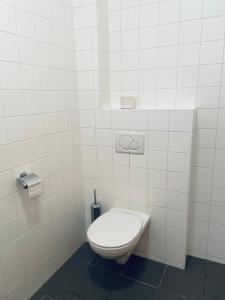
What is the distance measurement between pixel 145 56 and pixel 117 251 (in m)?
1.48

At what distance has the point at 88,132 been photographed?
1972 mm

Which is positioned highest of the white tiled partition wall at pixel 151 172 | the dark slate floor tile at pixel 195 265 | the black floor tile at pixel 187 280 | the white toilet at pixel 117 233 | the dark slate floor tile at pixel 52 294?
the white tiled partition wall at pixel 151 172

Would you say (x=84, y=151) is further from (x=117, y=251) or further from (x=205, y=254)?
(x=205, y=254)

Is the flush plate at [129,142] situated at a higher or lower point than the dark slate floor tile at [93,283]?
higher

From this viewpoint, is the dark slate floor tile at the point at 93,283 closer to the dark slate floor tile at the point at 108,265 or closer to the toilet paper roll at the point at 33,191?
the dark slate floor tile at the point at 108,265

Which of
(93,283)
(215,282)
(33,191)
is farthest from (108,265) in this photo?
(33,191)

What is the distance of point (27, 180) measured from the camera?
1.42 metres

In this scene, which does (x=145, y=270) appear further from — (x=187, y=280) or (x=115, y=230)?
(x=115, y=230)

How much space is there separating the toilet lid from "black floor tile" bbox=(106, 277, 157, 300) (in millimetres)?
450

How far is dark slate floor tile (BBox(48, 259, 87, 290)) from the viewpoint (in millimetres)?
1735

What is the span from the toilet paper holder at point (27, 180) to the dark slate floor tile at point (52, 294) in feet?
2.83

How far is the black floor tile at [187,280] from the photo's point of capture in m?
1.64

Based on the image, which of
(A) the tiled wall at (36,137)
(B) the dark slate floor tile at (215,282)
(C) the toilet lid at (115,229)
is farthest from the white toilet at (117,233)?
(B) the dark slate floor tile at (215,282)

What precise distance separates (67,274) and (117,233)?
0.63 metres
